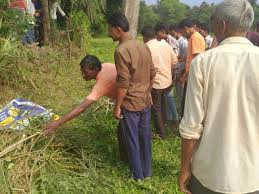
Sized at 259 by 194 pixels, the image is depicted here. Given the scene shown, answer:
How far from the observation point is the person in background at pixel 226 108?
2.05 meters

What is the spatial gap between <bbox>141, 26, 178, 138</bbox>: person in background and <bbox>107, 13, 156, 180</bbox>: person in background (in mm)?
1093

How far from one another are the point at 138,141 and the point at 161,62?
1.55 metres

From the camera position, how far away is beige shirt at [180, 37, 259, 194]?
205 centimetres

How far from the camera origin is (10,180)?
3.46 m

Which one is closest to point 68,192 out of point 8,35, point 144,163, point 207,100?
point 144,163

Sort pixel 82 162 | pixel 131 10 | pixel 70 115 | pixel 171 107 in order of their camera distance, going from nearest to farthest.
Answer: pixel 70 115
pixel 82 162
pixel 171 107
pixel 131 10

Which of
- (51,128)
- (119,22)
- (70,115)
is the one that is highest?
(119,22)

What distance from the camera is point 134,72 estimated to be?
3924 mm

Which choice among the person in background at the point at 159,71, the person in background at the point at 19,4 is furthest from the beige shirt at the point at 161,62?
the person in background at the point at 19,4

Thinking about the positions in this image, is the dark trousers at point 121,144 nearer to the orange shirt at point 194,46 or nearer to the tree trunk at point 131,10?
the orange shirt at point 194,46

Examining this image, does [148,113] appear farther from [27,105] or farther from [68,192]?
[27,105]

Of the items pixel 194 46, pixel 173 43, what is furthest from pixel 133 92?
pixel 173 43

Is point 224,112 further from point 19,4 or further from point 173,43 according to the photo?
point 19,4

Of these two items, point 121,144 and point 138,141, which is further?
point 121,144
